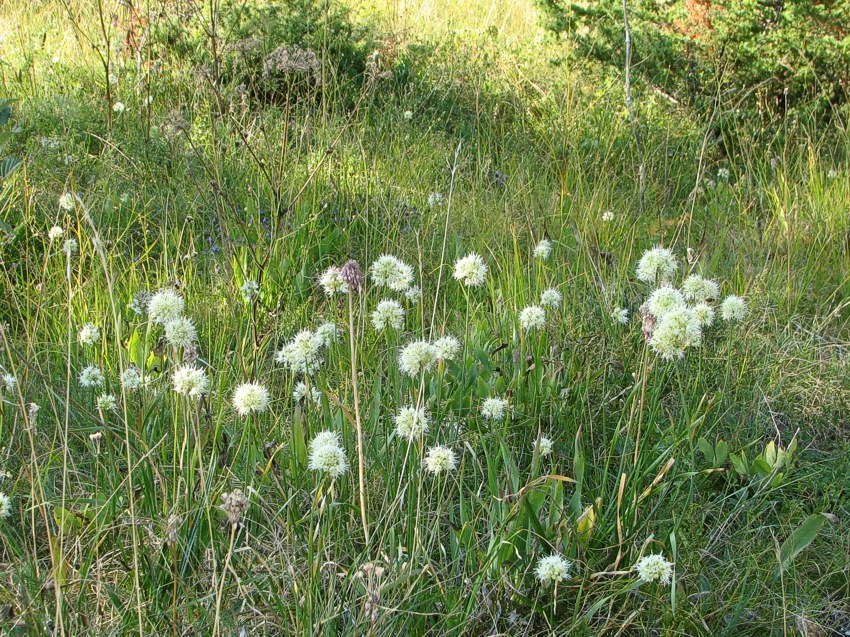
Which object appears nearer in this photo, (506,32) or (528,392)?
(528,392)

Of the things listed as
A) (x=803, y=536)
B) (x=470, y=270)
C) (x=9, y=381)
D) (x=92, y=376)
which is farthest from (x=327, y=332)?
(x=803, y=536)

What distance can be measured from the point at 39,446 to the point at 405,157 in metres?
2.63

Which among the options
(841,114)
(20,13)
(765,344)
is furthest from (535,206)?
(20,13)

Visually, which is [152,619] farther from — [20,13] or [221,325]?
[20,13]

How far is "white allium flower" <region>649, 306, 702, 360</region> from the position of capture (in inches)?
71.0

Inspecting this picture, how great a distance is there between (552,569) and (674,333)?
57 centimetres

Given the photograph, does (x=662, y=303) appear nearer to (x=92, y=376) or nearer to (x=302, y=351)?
(x=302, y=351)

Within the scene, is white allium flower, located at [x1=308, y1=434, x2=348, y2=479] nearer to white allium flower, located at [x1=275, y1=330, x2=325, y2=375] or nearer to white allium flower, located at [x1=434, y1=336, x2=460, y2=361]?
white allium flower, located at [x1=275, y1=330, x2=325, y2=375]

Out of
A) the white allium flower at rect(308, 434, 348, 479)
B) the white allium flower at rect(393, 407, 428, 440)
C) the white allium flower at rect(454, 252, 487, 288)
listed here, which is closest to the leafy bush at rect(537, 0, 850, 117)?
the white allium flower at rect(454, 252, 487, 288)

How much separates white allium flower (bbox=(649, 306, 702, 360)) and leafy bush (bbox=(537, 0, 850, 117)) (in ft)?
11.0

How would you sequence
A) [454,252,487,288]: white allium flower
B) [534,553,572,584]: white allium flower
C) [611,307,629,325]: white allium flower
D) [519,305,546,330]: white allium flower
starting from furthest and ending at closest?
[611,307,629,325]: white allium flower < [519,305,546,330]: white allium flower < [454,252,487,288]: white allium flower < [534,553,572,584]: white allium flower

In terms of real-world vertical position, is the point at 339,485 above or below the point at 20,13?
below

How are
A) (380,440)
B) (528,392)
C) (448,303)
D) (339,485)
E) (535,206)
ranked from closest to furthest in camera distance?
(339,485)
(380,440)
(528,392)
(448,303)
(535,206)

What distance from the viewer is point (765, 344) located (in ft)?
9.09
